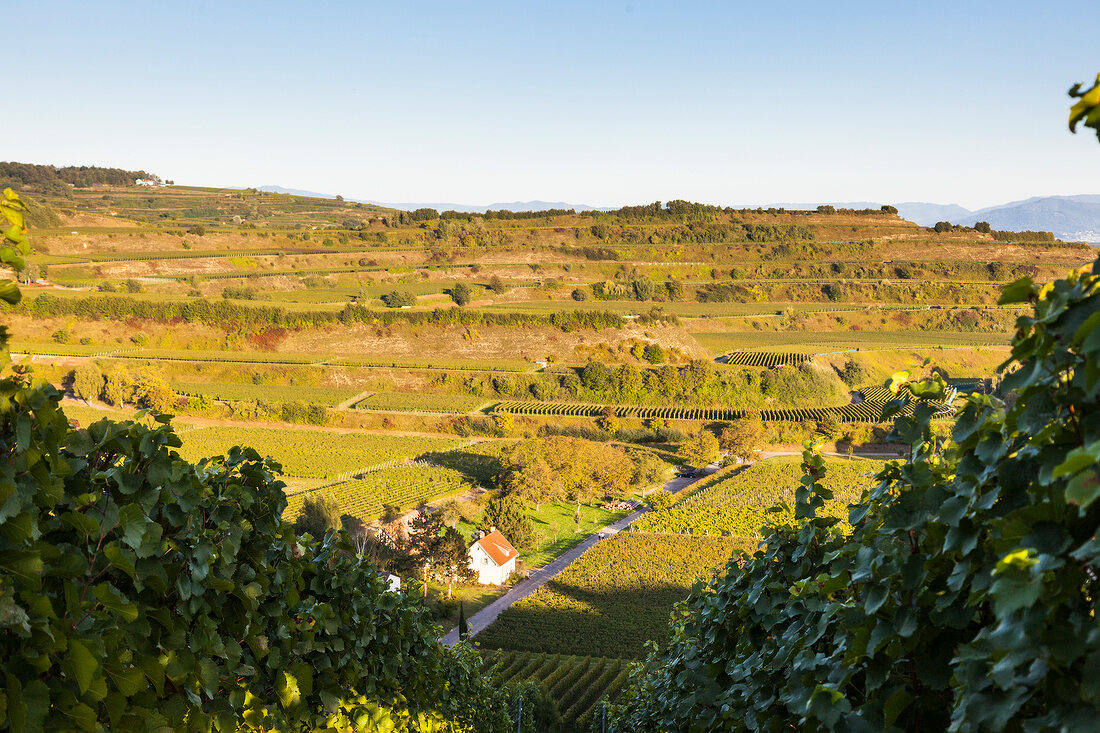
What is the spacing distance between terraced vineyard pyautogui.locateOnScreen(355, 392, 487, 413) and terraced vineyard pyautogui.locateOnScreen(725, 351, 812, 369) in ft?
69.5

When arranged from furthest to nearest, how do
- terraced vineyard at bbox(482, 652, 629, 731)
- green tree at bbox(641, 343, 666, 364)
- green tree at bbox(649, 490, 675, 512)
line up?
green tree at bbox(641, 343, 666, 364) < green tree at bbox(649, 490, 675, 512) < terraced vineyard at bbox(482, 652, 629, 731)

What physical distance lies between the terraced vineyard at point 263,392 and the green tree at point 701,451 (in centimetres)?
2626

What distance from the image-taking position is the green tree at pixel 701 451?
46713 millimetres

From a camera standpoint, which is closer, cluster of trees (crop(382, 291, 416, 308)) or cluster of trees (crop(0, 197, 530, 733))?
cluster of trees (crop(0, 197, 530, 733))

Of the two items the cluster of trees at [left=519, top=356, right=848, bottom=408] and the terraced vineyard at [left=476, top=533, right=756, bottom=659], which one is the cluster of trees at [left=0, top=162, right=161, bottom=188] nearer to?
the cluster of trees at [left=519, top=356, right=848, bottom=408]

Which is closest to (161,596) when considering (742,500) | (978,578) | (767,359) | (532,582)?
(978,578)

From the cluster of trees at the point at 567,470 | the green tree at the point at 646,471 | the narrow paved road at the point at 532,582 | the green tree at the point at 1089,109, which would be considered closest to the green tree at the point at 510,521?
the narrow paved road at the point at 532,582

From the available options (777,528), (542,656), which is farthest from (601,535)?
(777,528)

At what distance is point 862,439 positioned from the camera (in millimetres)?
48281

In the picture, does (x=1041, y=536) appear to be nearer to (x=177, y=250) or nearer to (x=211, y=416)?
(x=211, y=416)

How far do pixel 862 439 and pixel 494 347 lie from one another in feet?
99.5

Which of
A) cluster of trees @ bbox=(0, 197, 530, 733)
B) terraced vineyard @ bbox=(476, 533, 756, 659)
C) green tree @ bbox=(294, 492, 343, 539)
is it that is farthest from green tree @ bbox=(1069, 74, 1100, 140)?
green tree @ bbox=(294, 492, 343, 539)

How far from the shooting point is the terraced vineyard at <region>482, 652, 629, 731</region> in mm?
16156

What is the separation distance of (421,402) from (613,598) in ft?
101
